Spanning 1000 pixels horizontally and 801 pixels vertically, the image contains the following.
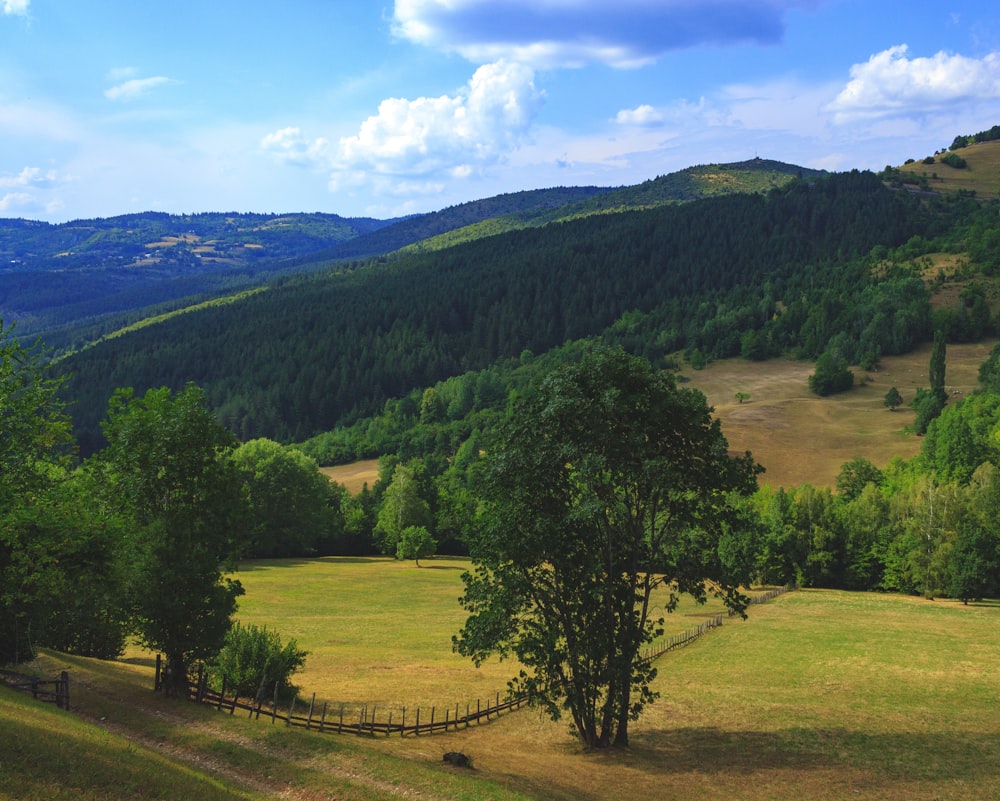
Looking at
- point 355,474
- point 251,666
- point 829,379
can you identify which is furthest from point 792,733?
point 829,379

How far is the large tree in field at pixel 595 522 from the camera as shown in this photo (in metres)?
31.3

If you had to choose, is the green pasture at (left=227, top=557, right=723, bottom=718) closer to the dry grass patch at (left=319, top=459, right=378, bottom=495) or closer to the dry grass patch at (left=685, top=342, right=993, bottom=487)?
the dry grass patch at (left=319, top=459, right=378, bottom=495)

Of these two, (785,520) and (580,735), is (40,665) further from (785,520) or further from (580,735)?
(785,520)

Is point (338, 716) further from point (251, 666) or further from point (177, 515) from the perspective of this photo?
point (177, 515)

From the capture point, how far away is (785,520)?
106m

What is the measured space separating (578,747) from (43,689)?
21266 millimetres

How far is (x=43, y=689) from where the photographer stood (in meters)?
30.7

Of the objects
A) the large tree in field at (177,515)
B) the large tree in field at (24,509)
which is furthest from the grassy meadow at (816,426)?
the large tree in field at (24,509)

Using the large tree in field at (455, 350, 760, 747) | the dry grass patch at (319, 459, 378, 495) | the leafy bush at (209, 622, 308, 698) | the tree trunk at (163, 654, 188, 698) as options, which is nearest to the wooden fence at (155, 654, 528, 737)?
the tree trunk at (163, 654, 188, 698)

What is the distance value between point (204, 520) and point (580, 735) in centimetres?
1871

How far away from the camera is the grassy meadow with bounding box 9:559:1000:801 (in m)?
23.9

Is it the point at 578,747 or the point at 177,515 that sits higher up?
the point at 177,515

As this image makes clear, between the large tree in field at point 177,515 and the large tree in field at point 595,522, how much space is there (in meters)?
11.3

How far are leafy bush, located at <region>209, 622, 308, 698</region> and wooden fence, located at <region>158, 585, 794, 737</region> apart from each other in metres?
0.60
